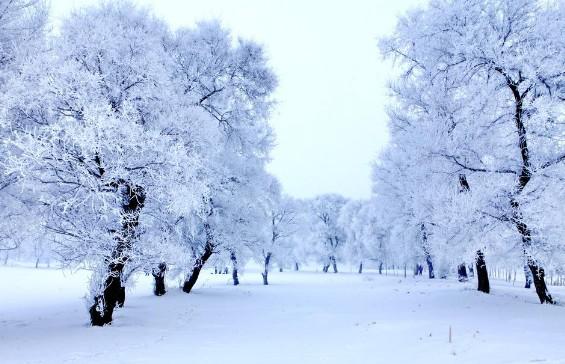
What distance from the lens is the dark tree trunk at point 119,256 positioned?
12.4m

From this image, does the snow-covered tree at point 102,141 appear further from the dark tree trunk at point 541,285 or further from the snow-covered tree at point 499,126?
the dark tree trunk at point 541,285

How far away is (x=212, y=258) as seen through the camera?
87.2 feet

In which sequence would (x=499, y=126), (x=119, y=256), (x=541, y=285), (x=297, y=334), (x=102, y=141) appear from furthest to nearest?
(x=541, y=285), (x=499, y=126), (x=297, y=334), (x=119, y=256), (x=102, y=141)

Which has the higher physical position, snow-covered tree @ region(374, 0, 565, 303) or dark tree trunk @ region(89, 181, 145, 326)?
snow-covered tree @ region(374, 0, 565, 303)

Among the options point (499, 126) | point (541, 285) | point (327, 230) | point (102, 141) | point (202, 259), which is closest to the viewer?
point (102, 141)

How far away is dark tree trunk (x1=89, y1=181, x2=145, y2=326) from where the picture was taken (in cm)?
1237

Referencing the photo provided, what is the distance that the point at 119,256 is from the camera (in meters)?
12.5

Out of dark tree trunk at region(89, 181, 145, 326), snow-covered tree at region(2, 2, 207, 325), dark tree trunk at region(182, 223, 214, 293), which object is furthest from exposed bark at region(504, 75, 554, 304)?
dark tree trunk at region(182, 223, 214, 293)

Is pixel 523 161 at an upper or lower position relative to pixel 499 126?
lower

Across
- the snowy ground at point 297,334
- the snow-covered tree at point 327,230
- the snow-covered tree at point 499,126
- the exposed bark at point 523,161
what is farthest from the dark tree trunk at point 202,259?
the snow-covered tree at point 327,230

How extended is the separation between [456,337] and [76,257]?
10.5m

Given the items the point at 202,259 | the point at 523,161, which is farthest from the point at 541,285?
the point at 202,259

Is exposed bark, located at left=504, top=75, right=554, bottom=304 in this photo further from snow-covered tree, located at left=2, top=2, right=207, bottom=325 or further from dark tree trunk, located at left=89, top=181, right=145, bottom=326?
dark tree trunk, located at left=89, top=181, right=145, bottom=326

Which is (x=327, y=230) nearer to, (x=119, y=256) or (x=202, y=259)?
(x=202, y=259)
